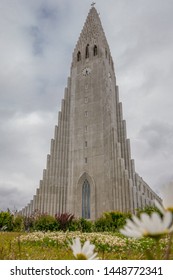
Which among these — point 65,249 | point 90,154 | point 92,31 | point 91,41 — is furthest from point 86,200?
point 92,31

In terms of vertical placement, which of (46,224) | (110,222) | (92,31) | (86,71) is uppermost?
(92,31)

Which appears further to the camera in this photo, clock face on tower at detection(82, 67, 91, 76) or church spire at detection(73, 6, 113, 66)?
church spire at detection(73, 6, 113, 66)

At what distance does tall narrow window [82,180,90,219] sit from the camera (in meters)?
33.9

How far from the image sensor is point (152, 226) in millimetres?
Answer: 765

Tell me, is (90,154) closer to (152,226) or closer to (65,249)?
(65,249)

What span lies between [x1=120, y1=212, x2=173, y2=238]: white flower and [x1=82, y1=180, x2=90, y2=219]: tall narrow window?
34.1 metres

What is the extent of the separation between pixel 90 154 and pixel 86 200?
6224 millimetres

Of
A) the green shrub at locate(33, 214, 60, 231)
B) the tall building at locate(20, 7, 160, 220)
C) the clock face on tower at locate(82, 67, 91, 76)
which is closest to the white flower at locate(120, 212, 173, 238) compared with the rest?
the green shrub at locate(33, 214, 60, 231)

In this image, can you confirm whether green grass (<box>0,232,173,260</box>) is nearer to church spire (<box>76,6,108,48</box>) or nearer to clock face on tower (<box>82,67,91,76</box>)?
clock face on tower (<box>82,67,91,76</box>)

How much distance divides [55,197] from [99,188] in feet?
21.6

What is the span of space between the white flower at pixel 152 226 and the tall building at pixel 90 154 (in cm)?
3058
